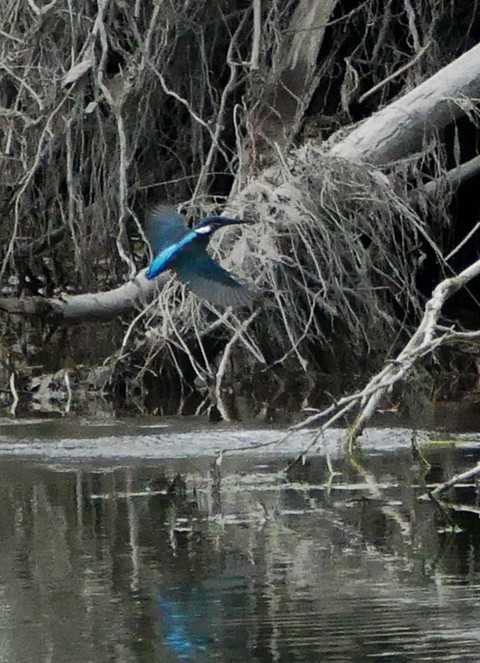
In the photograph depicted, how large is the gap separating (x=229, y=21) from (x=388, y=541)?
683 centimetres

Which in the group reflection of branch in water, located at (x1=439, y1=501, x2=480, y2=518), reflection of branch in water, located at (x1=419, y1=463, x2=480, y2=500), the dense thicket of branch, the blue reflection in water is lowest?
the blue reflection in water

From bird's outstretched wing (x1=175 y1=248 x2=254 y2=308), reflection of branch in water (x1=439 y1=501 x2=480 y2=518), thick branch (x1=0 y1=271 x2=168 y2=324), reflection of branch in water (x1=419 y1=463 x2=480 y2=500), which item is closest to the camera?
reflection of branch in water (x1=419 y1=463 x2=480 y2=500)

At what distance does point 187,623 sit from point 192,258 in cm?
362

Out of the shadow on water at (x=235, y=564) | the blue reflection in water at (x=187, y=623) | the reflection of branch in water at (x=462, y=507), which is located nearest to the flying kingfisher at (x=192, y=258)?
the shadow on water at (x=235, y=564)

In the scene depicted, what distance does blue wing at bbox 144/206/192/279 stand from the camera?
25.4ft

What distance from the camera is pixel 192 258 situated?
7816mm

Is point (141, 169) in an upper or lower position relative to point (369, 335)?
upper

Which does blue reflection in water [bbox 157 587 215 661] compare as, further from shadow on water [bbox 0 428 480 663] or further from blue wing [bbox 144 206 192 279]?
blue wing [bbox 144 206 192 279]

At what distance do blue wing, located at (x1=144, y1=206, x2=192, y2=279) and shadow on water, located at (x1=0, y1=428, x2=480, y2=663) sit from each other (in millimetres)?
939

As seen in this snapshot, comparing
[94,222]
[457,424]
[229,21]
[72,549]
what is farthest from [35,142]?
[72,549]

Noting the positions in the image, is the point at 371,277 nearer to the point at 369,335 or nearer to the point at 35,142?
the point at 369,335

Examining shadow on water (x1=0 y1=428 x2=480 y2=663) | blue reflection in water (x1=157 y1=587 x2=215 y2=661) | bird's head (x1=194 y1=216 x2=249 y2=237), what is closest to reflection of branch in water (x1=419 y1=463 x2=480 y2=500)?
shadow on water (x1=0 y1=428 x2=480 y2=663)

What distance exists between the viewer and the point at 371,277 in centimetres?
1044

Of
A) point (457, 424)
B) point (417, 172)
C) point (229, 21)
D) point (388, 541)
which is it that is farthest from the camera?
point (229, 21)
